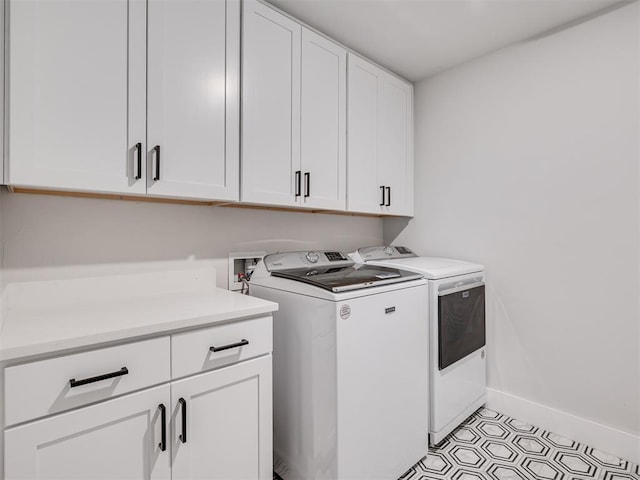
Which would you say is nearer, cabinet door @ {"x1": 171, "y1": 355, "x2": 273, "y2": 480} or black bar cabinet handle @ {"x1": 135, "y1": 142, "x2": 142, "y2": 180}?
cabinet door @ {"x1": 171, "y1": 355, "x2": 273, "y2": 480}

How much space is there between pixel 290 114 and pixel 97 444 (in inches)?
62.2

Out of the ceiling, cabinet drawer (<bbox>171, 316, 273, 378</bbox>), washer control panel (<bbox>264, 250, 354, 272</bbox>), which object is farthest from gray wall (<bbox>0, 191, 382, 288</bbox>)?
the ceiling

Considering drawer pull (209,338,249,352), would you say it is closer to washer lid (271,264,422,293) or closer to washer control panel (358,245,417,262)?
washer lid (271,264,422,293)

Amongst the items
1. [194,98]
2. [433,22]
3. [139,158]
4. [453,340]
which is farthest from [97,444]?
[433,22]

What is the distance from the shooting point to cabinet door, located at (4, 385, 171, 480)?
0.90 meters

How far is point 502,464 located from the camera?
1700 millimetres

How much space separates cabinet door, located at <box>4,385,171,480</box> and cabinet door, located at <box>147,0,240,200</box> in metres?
0.79

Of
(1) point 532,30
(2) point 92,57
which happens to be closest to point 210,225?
(2) point 92,57

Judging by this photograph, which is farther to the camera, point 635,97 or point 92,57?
point 635,97

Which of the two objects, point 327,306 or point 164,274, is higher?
point 164,274

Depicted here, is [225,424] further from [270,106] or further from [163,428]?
[270,106]

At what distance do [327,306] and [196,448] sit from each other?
685 millimetres

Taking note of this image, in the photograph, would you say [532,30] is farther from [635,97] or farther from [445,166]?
[445,166]

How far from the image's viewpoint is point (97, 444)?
1.00m
